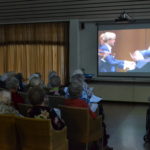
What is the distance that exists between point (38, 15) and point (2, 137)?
5.33 m

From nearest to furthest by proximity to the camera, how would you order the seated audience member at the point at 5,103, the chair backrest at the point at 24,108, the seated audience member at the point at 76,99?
the seated audience member at the point at 5,103 < the chair backrest at the point at 24,108 < the seated audience member at the point at 76,99

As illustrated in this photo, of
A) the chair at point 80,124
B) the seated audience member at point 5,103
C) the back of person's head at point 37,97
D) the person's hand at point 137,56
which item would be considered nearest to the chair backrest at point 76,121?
the chair at point 80,124

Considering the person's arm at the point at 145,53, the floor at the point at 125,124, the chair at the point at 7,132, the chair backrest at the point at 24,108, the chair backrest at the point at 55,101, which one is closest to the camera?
the chair at the point at 7,132

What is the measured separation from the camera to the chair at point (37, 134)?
2.62 m

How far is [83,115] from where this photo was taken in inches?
126

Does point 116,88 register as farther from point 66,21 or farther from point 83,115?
point 83,115

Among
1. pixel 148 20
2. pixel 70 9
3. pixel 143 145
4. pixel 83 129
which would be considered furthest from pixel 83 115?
pixel 148 20

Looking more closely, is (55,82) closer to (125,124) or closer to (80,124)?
(80,124)

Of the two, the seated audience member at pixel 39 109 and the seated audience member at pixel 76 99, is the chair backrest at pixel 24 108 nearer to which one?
the seated audience member at pixel 39 109

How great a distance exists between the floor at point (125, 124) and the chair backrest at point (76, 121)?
3.19ft

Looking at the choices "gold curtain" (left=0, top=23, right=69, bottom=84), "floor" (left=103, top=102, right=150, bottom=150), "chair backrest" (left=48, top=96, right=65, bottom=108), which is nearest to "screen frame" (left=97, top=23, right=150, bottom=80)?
"floor" (left=103, top=102, right=150, bottom=150)

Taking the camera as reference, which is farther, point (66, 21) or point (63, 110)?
point (66, 21)

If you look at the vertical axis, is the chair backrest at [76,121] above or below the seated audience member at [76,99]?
below

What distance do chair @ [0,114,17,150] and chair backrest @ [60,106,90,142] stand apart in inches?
30.1
